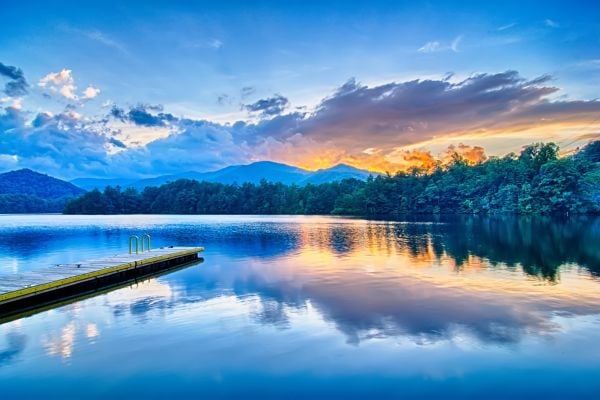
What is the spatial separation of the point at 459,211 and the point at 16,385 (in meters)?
93.9

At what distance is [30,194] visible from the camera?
167500 millimetres

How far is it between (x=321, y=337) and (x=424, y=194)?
90.6m

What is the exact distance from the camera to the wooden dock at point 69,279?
37.6 ft

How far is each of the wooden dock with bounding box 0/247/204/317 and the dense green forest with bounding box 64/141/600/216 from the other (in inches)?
2745

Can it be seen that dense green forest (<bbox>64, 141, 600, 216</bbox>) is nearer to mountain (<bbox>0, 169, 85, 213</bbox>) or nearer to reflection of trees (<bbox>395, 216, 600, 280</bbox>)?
mountain (<bbox>0, 169, 85, 213</bbox>)

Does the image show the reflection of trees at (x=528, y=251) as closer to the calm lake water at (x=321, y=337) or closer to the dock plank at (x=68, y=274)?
the calm lake water at (x=321, y=337)

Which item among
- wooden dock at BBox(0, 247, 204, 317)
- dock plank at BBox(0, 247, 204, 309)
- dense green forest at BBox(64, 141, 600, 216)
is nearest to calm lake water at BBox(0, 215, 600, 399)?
wooden dock at BBox(0, 247, 204, 317)

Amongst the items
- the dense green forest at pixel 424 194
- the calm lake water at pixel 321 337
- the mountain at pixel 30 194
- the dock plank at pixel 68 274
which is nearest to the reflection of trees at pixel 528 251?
the calm lake water at pixel 321 337

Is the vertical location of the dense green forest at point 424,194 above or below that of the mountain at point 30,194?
below

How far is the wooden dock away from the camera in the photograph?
37.6 ft

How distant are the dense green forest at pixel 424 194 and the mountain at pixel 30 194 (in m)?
33.1

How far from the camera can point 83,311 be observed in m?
11.4

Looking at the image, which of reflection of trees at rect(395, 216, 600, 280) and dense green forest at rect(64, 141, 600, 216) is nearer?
reflection of trees at rect(395, 216, 600, 280)

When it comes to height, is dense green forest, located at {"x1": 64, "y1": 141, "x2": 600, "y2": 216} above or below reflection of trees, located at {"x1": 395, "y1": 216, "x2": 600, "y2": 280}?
above
